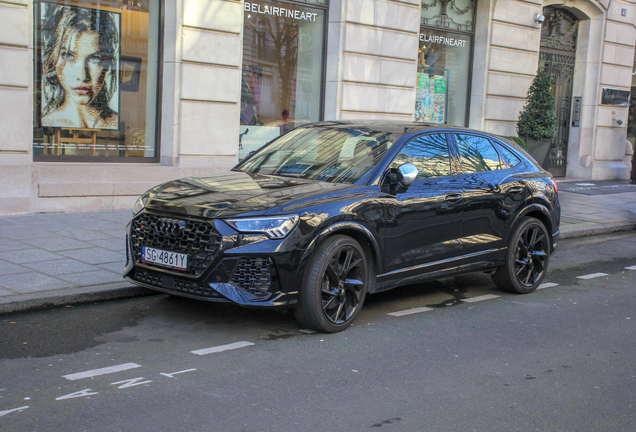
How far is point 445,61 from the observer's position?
17234mm

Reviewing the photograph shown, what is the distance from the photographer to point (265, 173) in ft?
21.0

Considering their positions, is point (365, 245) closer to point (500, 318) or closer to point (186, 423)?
point (500, 318)

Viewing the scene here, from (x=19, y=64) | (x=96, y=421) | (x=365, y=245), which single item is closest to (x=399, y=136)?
A: (x=365, y=245)

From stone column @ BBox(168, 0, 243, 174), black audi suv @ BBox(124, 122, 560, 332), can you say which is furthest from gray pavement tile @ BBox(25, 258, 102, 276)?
stone column @ BBox(168, 0, 243, 174)

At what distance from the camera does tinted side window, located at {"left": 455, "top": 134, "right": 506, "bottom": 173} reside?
6812 mm

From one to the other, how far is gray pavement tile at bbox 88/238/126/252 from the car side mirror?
3.66 meters

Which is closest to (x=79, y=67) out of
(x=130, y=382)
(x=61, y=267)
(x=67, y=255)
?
(x=67, y=255)

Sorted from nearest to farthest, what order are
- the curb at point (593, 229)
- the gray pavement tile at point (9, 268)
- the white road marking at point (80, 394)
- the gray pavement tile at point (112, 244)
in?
the white road marking at point (80, 394) < the gray pavement tile at point (9, 268) < the gray pavement tile at point (112, 244) < the curb at point (593, 229)

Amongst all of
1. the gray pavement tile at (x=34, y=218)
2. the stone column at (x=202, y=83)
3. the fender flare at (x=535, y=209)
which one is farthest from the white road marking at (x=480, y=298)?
the stone column at (x=202, y=83)

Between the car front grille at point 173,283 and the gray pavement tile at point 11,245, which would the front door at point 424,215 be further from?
the gray pavement tile at point 11,245

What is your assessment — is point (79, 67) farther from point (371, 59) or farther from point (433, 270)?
point (433, 270)

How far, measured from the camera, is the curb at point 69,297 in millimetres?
5832

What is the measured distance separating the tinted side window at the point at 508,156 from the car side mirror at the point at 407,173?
1.76 meters

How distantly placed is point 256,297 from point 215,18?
26.4 ft
